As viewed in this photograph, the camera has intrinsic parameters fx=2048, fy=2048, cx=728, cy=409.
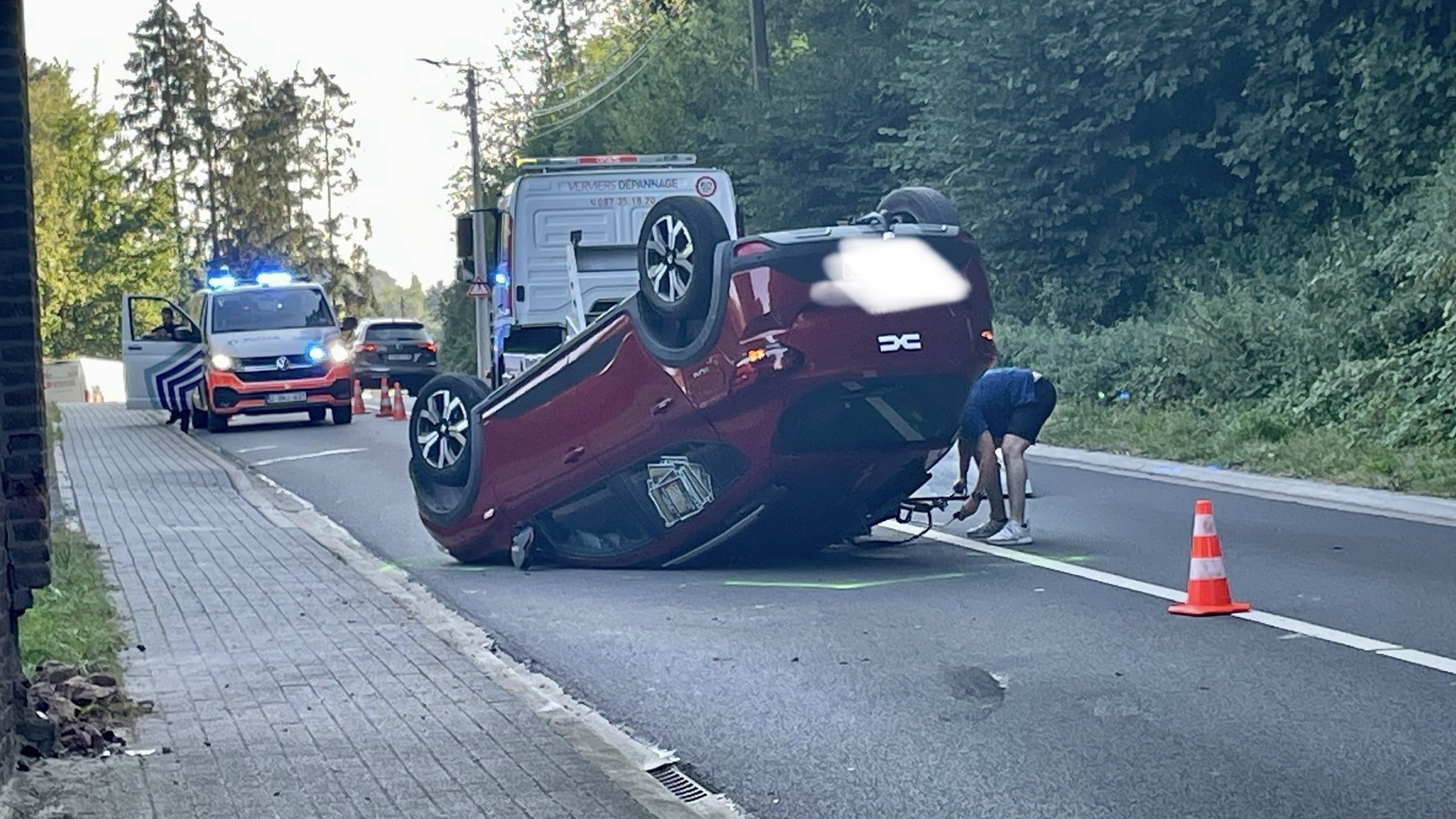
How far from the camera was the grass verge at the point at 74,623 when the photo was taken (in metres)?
8.64

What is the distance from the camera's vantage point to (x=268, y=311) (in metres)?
29.8

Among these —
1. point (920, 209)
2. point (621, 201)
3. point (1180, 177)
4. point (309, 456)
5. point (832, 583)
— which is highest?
point (1180, 177)

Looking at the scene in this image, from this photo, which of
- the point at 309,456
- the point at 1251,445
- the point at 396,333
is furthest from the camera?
the point at 396,333

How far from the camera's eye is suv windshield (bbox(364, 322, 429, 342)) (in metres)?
41.2

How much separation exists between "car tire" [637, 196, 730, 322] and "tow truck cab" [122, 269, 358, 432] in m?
18.8

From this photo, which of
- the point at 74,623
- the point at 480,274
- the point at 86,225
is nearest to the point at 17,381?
the point at 74,623

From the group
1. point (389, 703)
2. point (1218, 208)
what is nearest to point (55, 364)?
point (1218, 208)

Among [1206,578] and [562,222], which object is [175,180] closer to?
[562,222]

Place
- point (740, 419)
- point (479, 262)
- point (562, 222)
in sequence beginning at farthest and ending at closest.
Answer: point (479, 262), point (562, 222), point (740, 419)

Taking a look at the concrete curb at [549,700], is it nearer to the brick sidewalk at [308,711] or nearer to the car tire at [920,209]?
the brick sidewalk at [308,711]

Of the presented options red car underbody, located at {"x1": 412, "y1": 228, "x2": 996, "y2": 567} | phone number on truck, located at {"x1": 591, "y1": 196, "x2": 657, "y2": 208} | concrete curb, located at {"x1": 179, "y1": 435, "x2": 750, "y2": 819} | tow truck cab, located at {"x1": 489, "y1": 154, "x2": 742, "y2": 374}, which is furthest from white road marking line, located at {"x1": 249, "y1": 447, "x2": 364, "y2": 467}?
red car underbody, located at {"x1": 412, "y1": 228, "x2": 996, "y2": 567}

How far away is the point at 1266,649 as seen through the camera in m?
8.72

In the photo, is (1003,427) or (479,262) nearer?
(1003,427)

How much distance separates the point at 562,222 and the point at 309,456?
4.34 m
